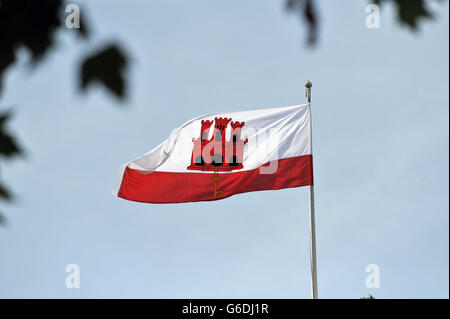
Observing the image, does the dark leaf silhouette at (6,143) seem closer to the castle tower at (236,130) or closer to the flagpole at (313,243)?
the flagpole at (313,243)

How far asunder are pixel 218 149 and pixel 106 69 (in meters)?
14.6

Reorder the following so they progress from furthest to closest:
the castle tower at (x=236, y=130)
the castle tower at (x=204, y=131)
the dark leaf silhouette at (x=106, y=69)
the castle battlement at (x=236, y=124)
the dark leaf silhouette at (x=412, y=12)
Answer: the castle battlement at (x=236, y=124), the castle tower at (x=236, y=130), the castle tower at (x=204, y=131), the dark leaf silhouette at (x=412, y=12), the dark leaf silhouette at (x=106, y=69)

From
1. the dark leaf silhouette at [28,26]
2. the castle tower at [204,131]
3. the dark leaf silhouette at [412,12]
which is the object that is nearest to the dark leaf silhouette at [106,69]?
the dark leaf silhouette at [28,26]

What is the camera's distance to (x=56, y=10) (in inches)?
89.7

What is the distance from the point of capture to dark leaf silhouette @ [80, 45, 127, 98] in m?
2.17

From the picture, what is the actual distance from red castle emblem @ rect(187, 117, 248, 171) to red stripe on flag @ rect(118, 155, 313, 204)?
0.82 ft

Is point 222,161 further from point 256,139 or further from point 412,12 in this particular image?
point 412,12

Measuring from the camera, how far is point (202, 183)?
1627 cm

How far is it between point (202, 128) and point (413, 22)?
561 inches

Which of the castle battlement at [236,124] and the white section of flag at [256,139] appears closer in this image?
the white section of flag at [256,139]

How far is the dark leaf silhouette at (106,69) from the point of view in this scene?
217 cm
